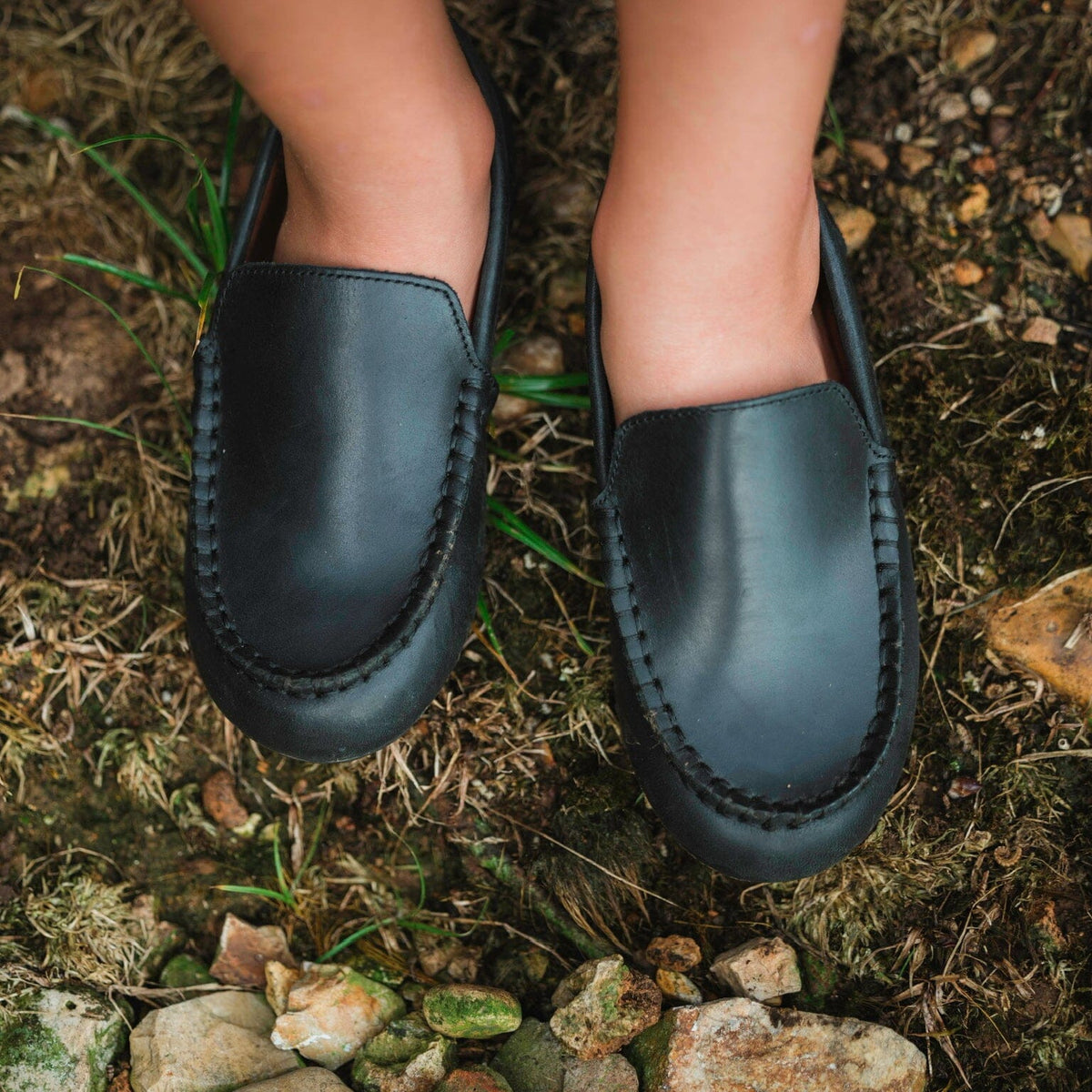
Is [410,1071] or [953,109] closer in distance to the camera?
[410,1071]

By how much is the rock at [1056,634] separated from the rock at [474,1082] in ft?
3.04

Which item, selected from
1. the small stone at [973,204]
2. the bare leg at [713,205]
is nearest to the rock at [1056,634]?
the bare leg at [713,205]

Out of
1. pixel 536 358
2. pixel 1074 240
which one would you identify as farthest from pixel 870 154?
pixel 536 358

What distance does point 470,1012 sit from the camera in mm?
1307

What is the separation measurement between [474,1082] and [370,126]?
1.18 meters

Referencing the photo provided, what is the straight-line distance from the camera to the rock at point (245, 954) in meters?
1.43

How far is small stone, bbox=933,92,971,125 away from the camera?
166 cm

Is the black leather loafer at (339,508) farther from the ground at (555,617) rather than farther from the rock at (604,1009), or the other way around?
the rock at (604,1009)

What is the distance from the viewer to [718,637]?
46.5 inches

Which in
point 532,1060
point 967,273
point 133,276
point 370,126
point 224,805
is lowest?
point 532,1060

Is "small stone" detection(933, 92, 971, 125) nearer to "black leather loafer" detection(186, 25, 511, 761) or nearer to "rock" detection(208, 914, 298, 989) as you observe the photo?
"black leather loafer" detection(186, 25, 511, 761)

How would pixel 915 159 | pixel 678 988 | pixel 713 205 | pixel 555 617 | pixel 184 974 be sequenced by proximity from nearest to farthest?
1. pixel 713 205
2. pixel 678 988
3. pixel 184 974
4. pixel 555 617
5. pixel 915 159

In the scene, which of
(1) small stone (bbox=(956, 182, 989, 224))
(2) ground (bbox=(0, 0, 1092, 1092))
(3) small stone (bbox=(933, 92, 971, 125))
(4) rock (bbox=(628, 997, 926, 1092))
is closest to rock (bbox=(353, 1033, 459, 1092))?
(2) ground (bbox=(0, 0, 1092, 1092))

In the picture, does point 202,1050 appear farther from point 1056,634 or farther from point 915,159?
point 915,159
